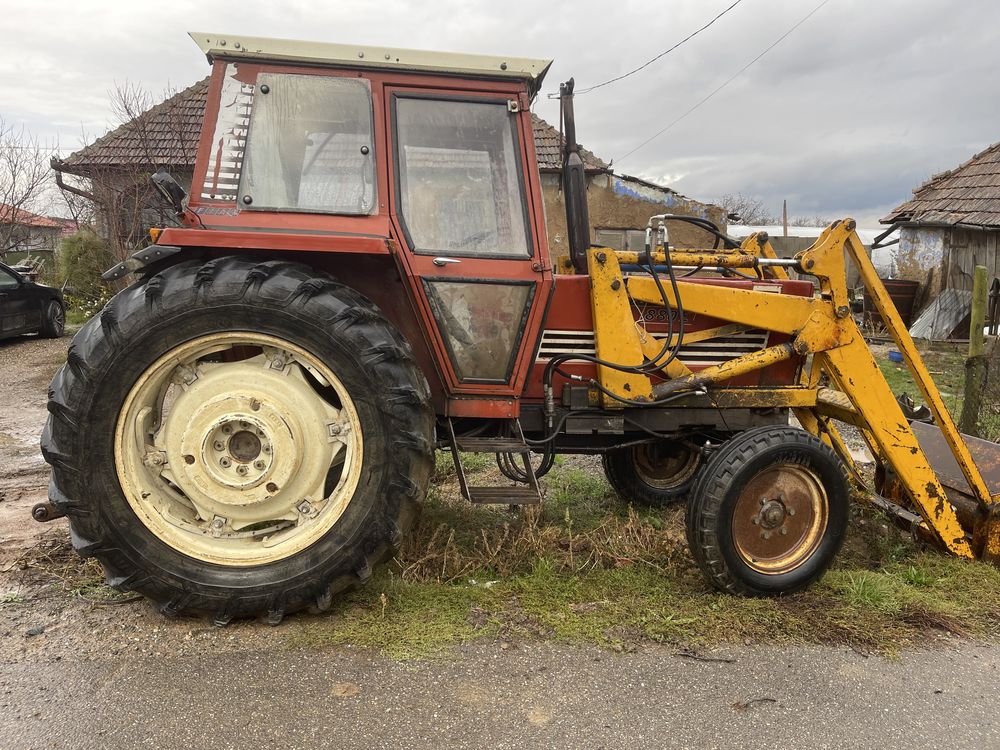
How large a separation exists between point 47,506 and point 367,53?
2.17 m

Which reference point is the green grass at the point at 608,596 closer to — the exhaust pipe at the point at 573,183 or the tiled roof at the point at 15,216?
the exhaust pipe at the point at 573,183

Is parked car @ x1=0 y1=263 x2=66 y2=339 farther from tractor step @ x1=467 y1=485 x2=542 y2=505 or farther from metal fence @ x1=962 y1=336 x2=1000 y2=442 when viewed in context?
metal fence @ x1=962 y1=336 x2=1000 y2=442

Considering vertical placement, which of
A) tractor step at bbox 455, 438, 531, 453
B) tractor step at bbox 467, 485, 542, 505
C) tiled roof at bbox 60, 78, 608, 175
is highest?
tiled roof at bbox 60, 78, 608, 175

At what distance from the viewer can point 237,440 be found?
8.83 feet

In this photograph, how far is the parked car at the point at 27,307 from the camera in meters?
10.5

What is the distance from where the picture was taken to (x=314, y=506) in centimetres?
273

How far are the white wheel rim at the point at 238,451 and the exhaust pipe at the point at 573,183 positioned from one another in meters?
1.34

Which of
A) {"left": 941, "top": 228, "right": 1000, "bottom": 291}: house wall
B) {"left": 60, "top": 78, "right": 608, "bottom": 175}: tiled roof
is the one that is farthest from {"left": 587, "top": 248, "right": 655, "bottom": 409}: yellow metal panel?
{"left": 941, "top": 228, "right": 1000, "bottom": 291}: house wall

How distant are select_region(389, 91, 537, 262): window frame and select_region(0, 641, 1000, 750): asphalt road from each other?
1.56m

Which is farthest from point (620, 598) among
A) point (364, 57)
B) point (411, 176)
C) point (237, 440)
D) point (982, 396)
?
point (982, 396)

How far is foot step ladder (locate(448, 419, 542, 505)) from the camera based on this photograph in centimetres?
296

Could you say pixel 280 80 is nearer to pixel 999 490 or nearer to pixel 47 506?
pixel 47 506

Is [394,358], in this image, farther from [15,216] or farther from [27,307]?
[15,216]

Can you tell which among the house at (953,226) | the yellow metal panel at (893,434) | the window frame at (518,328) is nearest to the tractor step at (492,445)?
the window frame at (518,328)
